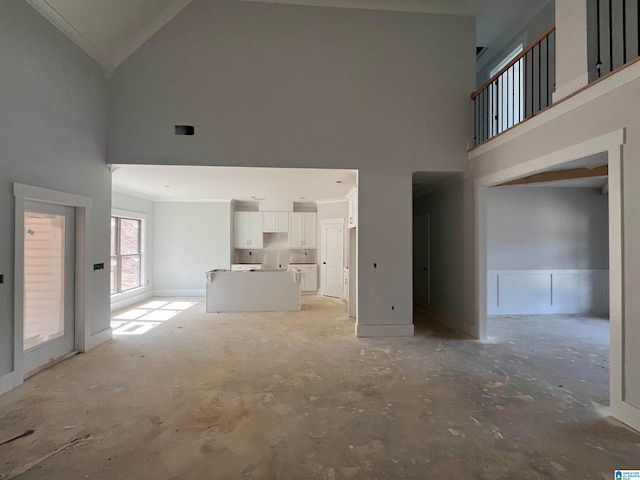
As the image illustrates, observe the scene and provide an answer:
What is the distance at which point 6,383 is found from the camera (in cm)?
274

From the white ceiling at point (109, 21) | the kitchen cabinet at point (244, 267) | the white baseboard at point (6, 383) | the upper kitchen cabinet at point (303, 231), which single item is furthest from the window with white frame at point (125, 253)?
the upper kitchen cabinet at point (303, 231)

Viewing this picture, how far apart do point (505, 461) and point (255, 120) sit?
14.9ft

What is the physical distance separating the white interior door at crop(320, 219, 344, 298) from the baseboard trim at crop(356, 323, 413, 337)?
2.86 m

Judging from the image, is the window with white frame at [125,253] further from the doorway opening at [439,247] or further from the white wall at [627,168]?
the white wall at [627,168]

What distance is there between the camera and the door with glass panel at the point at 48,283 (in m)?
3.16

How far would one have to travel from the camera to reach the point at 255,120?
4297 millimetres

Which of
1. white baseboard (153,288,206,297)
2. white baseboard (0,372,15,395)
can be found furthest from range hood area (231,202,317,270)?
white baseboard (0,372,15,395)

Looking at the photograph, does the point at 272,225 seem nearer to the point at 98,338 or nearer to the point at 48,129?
the point at 98,338

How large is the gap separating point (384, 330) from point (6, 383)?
4.25 meters

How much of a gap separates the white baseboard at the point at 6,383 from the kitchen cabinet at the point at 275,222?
18.4 feet

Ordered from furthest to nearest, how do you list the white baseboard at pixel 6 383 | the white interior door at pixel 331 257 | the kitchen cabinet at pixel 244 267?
the kitchen cabinet at pixel 244 267 → the white interior door at pixel 331 257 → the white baseboard at pixel 6 383

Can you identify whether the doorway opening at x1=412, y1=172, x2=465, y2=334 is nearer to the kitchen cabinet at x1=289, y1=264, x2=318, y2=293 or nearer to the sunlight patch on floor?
the kitchen cabinet at x1=289, y1=264, x2=318, y2=293

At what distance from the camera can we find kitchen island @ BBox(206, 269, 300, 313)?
580 centimetres

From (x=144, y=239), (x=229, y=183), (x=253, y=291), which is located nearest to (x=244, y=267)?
(x=253, y=291)
